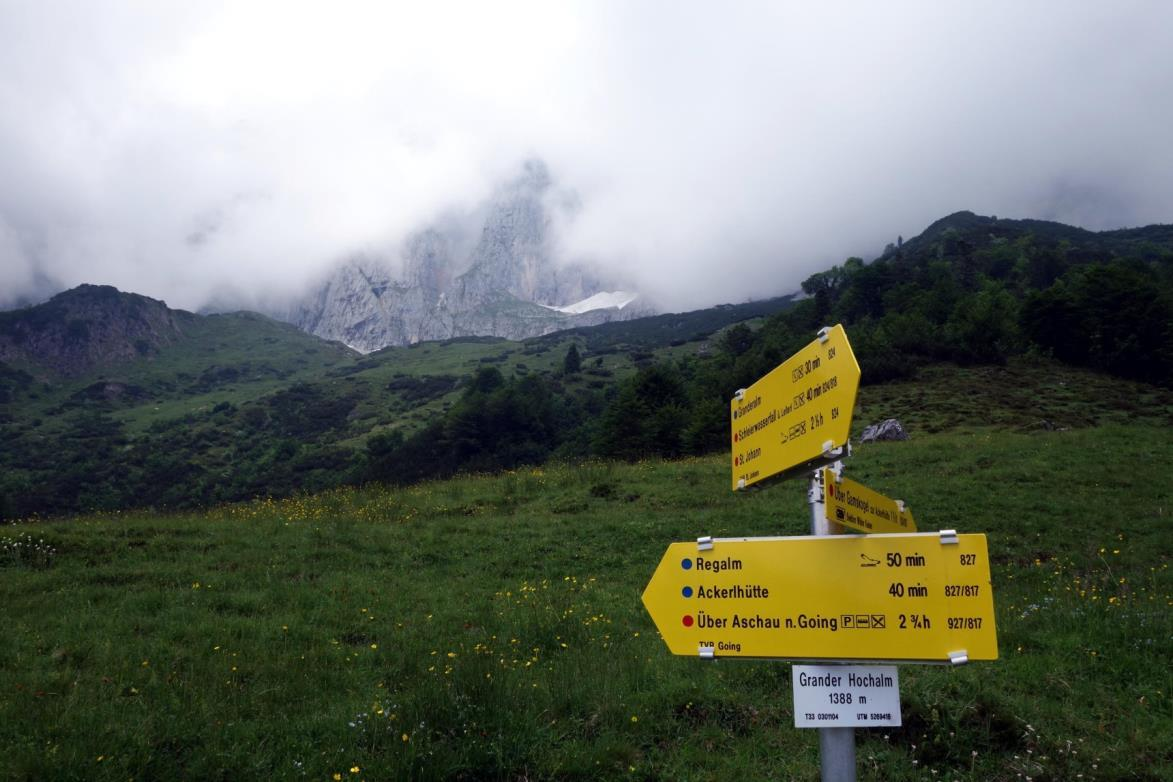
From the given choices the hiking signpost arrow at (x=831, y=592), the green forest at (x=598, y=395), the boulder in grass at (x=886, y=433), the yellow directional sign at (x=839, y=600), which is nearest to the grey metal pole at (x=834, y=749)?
the hiking signpost arrow at (x=831, y=592)

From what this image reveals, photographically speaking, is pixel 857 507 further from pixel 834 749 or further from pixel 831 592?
pixel 834 749

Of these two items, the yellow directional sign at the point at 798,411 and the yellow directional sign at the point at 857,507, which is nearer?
the yellow directional sign at the point at 798,411

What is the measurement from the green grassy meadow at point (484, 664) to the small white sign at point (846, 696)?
7.47 ft

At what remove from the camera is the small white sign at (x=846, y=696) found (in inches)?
103

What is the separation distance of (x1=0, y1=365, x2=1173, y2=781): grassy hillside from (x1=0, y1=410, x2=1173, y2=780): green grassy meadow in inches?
1.2

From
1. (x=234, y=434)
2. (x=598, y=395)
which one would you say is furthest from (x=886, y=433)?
(x=234, y=434)

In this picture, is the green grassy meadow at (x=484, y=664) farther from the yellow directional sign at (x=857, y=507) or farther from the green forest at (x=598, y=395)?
the green forest at (x=598, y=395)

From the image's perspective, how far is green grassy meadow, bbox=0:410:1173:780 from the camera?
180 inches

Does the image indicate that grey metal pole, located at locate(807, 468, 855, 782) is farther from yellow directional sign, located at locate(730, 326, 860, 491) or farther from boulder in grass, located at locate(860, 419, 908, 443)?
boulder in grass, located at locate(860, 419, 908, 443)

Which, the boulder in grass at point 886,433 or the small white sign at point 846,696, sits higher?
the boulder in grass at point 886,433

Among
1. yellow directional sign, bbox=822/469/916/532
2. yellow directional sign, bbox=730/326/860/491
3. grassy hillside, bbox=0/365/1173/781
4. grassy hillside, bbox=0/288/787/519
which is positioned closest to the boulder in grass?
grassy hillside, bbox=0/365/1173/781

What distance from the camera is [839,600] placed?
8.77 ft

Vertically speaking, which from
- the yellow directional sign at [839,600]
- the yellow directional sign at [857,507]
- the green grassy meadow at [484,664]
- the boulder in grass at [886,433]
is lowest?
the green grassy meadow at [484,664]

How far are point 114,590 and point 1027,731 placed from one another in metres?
11.3
